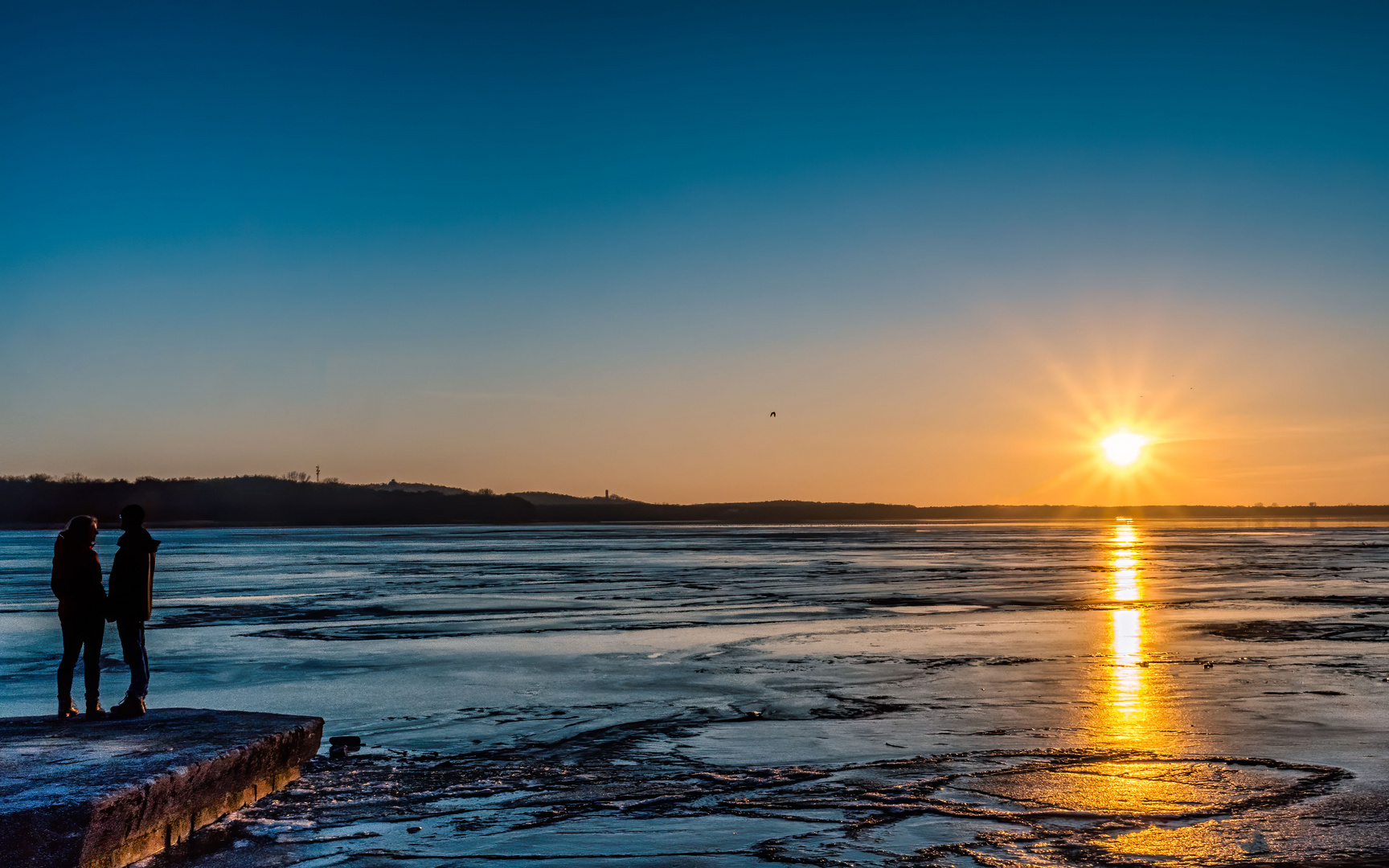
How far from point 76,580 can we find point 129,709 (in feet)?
3.53

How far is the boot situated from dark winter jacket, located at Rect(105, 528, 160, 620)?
635 millimetres

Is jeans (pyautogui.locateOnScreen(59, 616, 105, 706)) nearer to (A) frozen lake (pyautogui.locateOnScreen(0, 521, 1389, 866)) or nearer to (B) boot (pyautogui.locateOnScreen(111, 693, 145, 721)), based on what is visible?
(B) boot (pyautogui.locateOnScreen(111, 693, 145, 721))

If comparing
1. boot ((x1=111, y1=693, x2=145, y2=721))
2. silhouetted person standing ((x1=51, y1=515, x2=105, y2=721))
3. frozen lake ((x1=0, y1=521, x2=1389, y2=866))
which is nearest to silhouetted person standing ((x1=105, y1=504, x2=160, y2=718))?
silhouetted person standing ((x1=51, y1=515, x2=105, y2=721))

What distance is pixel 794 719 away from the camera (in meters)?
10.1

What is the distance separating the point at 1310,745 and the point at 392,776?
6.83 metres

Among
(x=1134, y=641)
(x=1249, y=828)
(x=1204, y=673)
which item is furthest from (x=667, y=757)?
(x=1134, y=641)

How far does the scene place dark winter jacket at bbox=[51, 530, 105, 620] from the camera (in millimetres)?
8719

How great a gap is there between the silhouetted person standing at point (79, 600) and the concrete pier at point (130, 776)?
0.34 metres

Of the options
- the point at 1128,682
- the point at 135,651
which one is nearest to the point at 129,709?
the point at 135,651

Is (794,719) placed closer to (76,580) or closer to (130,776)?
(130,776)

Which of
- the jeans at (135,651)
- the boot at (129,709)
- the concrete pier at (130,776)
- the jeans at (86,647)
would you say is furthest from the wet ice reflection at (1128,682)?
the jeans at (86,647)

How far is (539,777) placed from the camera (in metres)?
7.95

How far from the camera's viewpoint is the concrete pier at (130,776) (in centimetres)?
563

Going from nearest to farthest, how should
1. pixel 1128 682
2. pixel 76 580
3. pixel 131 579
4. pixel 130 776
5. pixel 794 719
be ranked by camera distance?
pixel 130 776 → pixel 76 580 → pixel 131 579 → pixel 794 719 → pixel 1128 682
